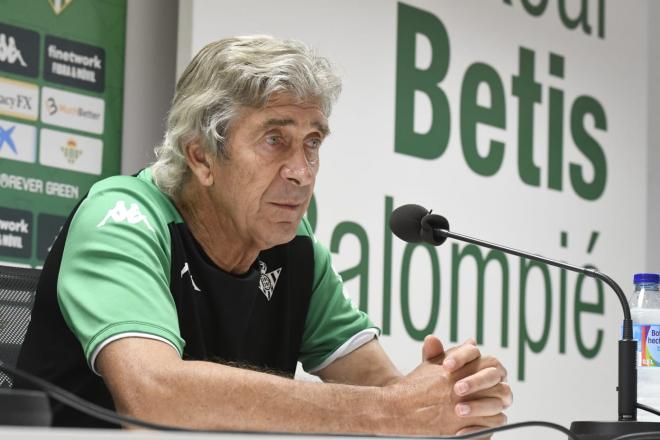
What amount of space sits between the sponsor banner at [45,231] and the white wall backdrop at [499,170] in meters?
0.55

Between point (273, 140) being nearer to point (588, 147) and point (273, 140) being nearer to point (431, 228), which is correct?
point (431, 228)

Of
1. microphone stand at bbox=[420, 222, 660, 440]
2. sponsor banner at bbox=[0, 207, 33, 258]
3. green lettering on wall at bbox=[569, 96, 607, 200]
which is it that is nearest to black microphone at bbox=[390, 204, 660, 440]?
microphone stand at bbox=[420, 222, 660, 440]

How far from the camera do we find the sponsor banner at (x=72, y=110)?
2508 millimetres

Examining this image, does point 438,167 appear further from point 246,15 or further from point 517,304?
point 246,15

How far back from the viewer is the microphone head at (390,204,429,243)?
55.9 inches

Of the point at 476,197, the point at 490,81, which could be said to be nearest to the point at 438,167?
the point at 476,197

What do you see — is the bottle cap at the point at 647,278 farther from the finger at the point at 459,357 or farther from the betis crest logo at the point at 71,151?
the betis crest logo at the point at 71,151

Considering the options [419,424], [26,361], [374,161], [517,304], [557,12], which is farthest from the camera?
[557,12]

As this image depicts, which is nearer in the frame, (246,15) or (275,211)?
(275,211)

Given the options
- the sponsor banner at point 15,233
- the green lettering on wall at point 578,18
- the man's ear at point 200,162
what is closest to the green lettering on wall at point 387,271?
the sponsor banner at point 15,233

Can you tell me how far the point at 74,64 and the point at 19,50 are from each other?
15cm

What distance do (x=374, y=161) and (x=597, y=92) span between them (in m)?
1.28

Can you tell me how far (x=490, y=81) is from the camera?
352 cm

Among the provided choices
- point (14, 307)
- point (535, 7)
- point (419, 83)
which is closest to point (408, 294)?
point (419, 83)
